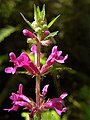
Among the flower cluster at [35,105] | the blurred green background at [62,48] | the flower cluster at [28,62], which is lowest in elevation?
the flower cluster at [35,105]

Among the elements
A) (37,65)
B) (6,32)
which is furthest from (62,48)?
(37,65)

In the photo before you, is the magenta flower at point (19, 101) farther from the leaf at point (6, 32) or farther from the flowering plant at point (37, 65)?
the leaf at point (6, 32)

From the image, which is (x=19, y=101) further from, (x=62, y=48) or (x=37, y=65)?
(x=62, y=48)

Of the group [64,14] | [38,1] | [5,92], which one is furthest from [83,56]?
[5,92]

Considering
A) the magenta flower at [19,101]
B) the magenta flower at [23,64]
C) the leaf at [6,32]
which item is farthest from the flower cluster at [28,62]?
the leaf at [6,32]

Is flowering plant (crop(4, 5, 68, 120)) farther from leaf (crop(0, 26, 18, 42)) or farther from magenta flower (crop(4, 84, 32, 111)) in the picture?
leaf (crop(0, 26, 18, 42))

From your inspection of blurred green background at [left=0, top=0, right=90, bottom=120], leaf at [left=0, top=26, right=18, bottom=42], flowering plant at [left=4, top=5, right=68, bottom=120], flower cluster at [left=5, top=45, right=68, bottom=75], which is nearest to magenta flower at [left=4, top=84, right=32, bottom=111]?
flowering plant at [left=4, top=5, right=68, bottom=120]

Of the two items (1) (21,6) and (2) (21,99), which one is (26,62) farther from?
(1) (21,6)

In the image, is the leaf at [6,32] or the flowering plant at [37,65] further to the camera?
the leaf at [6,32]
